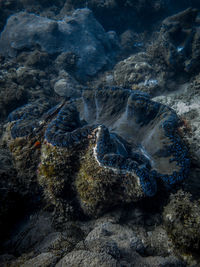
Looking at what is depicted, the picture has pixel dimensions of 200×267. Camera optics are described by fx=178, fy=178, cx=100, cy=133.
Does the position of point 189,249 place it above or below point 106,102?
below

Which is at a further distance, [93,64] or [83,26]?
[83,26]

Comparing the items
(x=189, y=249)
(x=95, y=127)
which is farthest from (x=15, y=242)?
(x=189, y=249)

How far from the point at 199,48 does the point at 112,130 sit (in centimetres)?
405

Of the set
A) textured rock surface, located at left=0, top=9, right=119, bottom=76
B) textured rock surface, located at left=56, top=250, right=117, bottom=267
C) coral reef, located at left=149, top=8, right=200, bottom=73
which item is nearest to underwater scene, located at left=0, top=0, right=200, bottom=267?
textured rock surface, located at left=56, top=250, right=117, bottom=267

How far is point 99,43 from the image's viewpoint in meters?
8.23

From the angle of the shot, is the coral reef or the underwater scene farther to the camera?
the coral reef

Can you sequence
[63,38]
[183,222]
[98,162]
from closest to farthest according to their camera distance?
[183,222] → [98,162] → [63,38]

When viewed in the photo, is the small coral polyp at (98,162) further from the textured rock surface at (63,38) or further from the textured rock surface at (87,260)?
the textured rock surface at (63,38)

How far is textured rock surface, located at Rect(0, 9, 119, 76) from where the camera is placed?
24.2ft

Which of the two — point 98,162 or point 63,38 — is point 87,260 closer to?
point 98,162

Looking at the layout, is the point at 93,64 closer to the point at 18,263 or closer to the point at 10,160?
the point at 10,160

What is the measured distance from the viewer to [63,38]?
7.63m

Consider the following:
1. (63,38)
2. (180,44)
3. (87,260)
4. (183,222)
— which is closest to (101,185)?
(87,260)

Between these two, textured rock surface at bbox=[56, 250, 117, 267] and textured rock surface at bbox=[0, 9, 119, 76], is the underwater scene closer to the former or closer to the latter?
textured rock surface at bbox=[56, 250, 117, 267]
